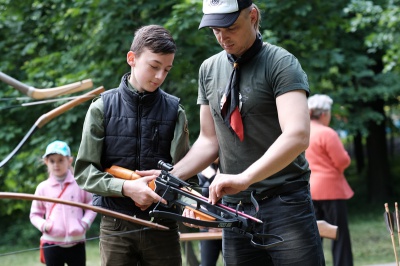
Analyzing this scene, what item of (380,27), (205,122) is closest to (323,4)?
(380,27)

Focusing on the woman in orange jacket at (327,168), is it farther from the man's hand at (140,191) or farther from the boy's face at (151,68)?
the man's hand at (140,191)

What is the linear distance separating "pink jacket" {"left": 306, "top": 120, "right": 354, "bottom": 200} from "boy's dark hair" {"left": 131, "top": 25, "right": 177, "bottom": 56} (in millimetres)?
4011

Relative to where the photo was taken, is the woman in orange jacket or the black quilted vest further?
the woman in orange jacket

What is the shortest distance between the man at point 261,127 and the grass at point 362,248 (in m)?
6.17

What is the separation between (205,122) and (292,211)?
0.65 m

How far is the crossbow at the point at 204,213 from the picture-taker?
10.5 feet

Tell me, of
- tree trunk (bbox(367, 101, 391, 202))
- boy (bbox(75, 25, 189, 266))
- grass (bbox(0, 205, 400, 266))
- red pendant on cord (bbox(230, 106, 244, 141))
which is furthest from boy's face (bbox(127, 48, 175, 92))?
tree trunk (bbox(367, 101, 391, 202))

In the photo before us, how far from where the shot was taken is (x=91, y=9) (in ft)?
33.1

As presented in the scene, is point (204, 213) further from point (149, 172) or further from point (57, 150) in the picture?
point (57, 150)

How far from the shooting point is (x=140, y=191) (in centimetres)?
355

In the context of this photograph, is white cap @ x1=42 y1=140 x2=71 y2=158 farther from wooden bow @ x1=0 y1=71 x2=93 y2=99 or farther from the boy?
the boy

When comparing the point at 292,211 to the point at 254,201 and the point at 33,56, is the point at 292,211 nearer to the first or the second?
the point at 254,201

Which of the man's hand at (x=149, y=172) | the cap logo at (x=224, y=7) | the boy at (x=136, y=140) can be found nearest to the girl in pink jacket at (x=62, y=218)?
the boy at (x=136, y=140)

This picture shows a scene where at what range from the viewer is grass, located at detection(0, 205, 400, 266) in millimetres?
10016
